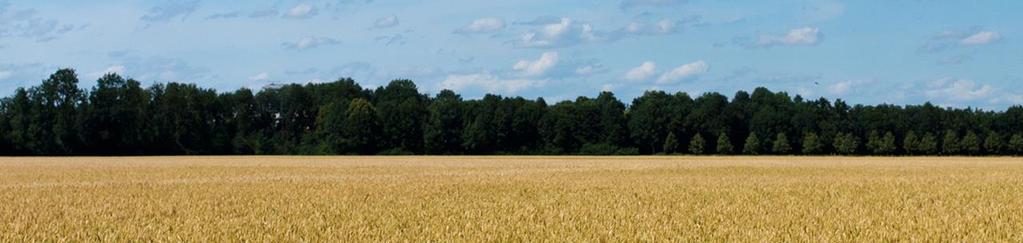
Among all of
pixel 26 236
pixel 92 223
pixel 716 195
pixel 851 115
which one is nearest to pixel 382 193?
pixel 716 195

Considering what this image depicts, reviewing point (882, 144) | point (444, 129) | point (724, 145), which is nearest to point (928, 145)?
point (882, 144)

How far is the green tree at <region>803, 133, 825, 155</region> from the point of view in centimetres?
10462

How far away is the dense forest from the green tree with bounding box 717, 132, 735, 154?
105 millimetres

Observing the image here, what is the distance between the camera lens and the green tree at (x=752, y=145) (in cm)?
10531

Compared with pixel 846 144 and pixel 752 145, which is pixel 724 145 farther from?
pixel 846 144

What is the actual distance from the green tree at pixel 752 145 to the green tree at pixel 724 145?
1.47 meters

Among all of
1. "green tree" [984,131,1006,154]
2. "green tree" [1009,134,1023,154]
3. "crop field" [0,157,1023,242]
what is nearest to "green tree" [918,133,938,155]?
"green tree" [984,131,1006,154]

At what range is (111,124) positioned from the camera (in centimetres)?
9900

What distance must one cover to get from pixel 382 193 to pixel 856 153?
90.0m

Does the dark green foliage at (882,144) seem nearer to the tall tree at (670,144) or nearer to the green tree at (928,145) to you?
the green tree at (928,145)

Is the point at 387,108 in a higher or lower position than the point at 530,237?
higher

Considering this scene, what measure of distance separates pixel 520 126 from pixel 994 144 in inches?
1766

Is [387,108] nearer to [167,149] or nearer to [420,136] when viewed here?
[420,136]

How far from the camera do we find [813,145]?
10481cm
